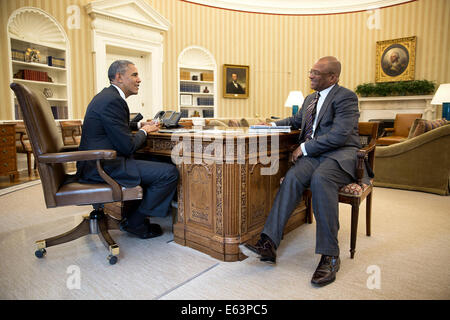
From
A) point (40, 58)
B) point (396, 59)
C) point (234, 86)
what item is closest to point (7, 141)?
point (40, 58)

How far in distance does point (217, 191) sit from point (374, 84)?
8.11m

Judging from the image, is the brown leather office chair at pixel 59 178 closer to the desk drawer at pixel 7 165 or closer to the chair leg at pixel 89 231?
the chair leg at pixel 89 231

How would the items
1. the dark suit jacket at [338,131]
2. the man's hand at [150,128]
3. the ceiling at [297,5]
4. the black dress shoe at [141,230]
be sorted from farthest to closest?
the ceiling at [297,5], the black dress shoe at [141,230], the man's hand at [150,128], the dark suit jacket at [338,131]

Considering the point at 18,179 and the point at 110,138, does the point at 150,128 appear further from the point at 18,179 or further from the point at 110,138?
the point at 18,179

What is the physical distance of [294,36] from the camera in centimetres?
947

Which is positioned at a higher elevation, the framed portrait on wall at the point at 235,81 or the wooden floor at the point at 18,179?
the framed portrait on wall at the point at 235,81

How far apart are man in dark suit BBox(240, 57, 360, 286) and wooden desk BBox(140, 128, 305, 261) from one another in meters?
0.20

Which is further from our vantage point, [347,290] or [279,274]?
[279,274]

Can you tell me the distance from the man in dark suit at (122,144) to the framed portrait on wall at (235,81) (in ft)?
22.3

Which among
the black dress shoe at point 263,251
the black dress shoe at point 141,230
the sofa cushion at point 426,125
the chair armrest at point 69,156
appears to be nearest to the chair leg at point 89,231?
the black dress shoe at point 141,230

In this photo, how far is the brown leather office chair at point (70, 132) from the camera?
18.8 feet

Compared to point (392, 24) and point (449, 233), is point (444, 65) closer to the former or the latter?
point (392, 24)

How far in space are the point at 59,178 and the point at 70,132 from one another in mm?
4060
